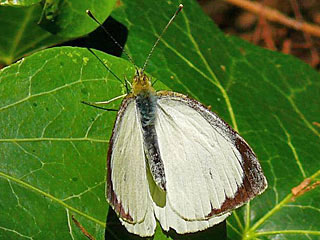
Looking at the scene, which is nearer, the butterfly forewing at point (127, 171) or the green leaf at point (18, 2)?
the butterfly forewing at point (127, 171)

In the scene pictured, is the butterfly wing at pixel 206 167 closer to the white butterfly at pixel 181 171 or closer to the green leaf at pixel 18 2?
the white butterfly at pixel 181 171

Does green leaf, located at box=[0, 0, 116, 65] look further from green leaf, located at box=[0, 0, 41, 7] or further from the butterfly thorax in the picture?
the butterfly thorax

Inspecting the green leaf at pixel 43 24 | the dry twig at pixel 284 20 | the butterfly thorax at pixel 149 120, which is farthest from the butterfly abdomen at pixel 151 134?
the dry twig at pixel 284 20

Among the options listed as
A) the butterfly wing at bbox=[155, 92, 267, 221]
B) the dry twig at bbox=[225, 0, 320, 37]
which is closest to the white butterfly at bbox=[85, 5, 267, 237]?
the butterfly wing at bbox=[155, 92, 267, 221]

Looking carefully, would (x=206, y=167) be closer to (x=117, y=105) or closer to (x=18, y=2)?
(x=117, y=105)

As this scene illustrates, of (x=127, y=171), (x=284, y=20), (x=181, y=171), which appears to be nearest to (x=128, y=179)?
(x=127, y=171)
